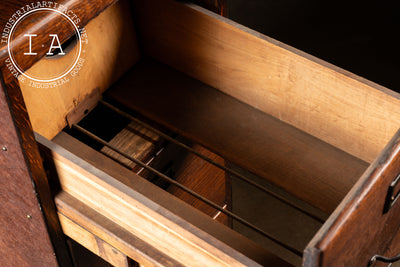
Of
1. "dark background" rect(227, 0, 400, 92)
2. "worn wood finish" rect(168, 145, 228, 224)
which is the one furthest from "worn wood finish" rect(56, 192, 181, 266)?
"dark background" rect(227, 0, 400, 92)

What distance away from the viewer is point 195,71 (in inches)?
60.4

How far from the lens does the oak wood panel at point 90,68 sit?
139 centimetres

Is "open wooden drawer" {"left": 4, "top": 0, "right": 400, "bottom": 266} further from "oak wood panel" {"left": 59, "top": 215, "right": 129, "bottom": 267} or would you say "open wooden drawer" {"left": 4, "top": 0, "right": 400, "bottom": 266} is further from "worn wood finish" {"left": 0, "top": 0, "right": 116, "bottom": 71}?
"worn wood finish" {"left": 0, "top": 0, "right": 116, "bottom": 71}

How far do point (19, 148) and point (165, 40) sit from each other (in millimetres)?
595

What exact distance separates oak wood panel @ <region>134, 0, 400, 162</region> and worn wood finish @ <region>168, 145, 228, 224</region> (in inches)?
8.4

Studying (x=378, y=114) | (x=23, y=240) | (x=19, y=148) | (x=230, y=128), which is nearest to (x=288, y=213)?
(x=230, y=128)

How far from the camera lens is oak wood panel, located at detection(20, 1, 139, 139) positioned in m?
1.39

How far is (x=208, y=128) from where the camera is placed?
1448 mm

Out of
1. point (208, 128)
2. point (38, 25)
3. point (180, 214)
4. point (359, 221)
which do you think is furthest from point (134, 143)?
point (359, 221)

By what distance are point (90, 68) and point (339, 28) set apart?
1.12 metres

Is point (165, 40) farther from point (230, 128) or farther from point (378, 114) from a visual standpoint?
point (378, 114)
